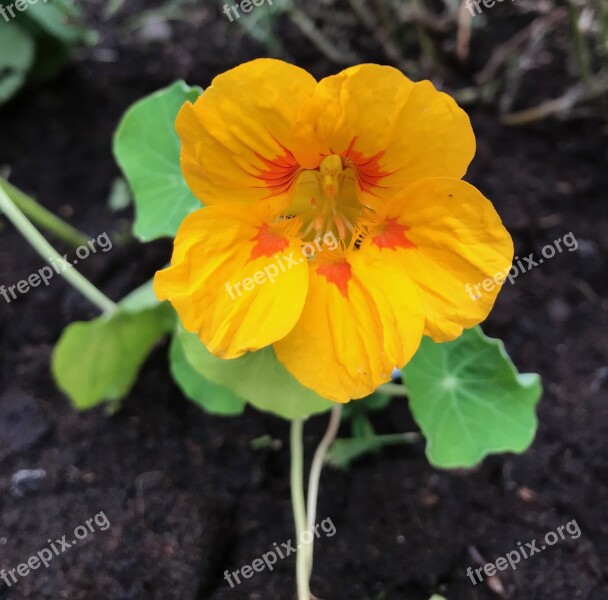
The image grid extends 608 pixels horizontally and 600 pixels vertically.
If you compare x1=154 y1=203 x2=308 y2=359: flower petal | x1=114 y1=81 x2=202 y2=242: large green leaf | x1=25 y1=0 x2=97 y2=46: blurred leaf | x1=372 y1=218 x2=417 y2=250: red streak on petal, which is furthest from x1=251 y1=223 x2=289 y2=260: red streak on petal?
x1=25 y1=0 x2=97 y2=46: blurred leaf

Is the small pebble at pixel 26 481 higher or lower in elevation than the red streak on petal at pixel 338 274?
lower

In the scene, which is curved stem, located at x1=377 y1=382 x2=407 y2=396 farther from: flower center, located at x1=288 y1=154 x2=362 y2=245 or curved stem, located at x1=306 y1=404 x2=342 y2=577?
flower center, located at x1=288 y1=154 x2=362 y2=245

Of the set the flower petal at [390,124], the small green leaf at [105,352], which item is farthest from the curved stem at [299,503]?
the flower petal at [390,124]

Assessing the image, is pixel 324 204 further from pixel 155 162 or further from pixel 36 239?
pixel 36 239

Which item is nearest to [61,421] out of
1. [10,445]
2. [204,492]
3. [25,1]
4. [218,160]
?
[10,445]

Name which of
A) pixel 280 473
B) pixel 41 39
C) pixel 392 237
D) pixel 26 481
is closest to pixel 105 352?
pixel 26 481

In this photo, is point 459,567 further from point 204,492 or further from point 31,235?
point 31,235

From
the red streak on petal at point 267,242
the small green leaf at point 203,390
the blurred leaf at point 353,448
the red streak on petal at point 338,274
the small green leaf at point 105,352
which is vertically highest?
the red streak on petal at point 267,242

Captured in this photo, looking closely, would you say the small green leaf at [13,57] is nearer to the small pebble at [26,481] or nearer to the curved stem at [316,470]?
the small pebble at [26,481]
